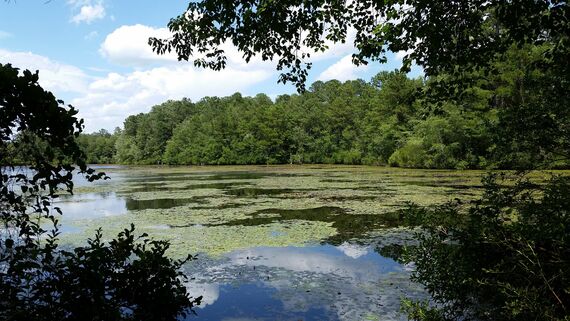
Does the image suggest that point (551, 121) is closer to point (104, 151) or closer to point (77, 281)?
point (77, 281)

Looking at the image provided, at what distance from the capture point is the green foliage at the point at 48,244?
2.30 metres

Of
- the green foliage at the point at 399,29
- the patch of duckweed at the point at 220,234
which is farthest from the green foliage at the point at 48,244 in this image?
the patch of duckweed at the point at 220,234

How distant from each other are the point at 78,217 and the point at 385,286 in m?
10.7

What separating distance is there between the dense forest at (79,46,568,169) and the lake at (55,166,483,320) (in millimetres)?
2718

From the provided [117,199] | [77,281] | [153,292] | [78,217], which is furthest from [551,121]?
[117,199]

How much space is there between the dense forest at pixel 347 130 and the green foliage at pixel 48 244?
10.7 feet

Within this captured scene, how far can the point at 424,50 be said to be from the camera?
4332mm

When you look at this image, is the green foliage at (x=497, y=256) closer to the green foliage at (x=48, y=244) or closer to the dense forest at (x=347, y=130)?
the dense forest at (x=347, y=130)

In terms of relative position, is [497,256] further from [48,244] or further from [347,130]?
[347,130]

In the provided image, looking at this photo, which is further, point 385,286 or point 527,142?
point 385,286

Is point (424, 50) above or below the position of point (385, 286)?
above

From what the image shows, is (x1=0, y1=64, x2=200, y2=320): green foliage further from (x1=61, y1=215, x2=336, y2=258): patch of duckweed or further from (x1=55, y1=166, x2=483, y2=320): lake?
(x1=61, y1=215, x2=336, y2=258): patch of duckweed

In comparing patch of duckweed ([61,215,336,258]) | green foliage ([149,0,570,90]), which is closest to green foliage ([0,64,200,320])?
green foliage ([149,0,570,90])

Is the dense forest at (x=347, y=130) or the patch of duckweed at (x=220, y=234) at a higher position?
the dense forest at (x=347, y=130)
